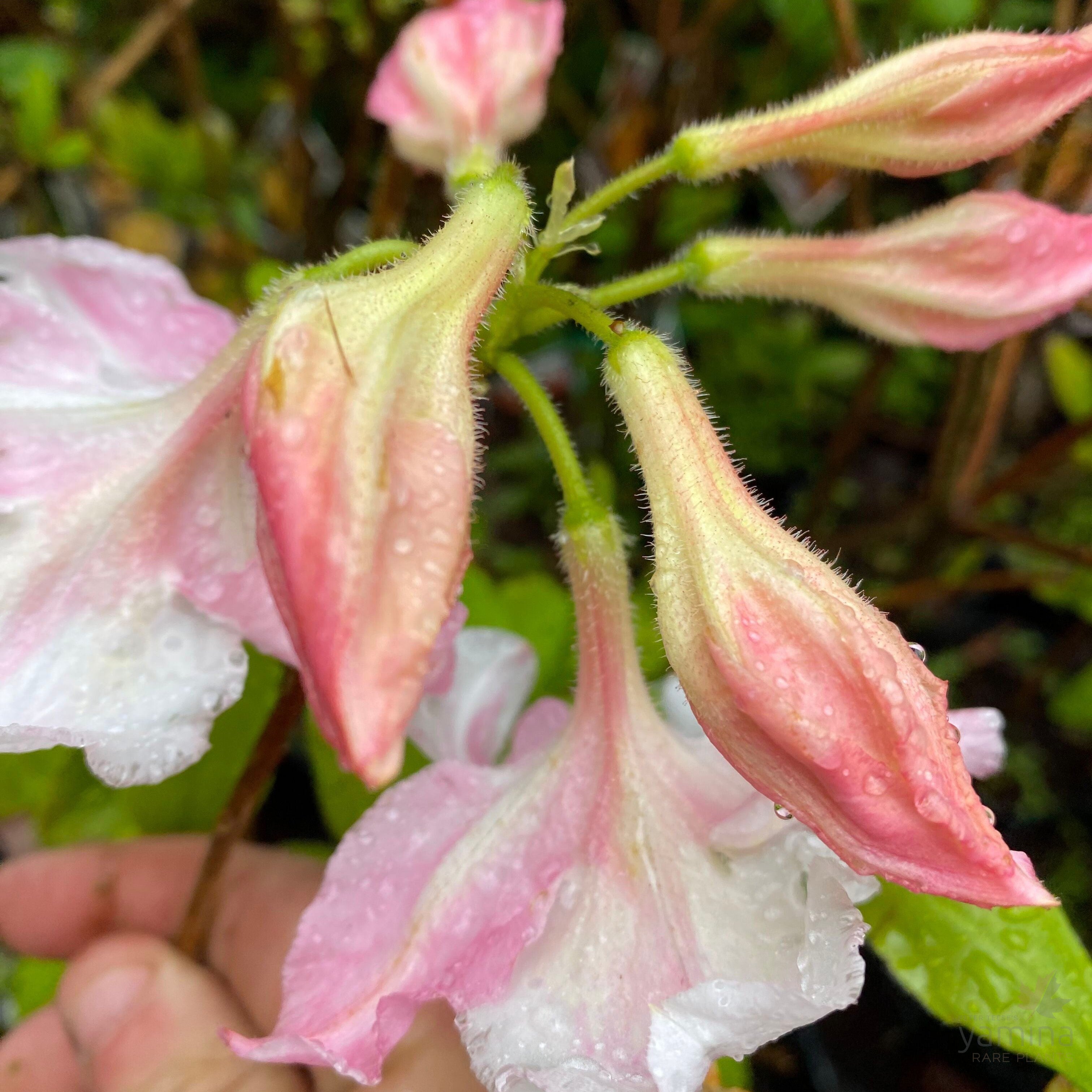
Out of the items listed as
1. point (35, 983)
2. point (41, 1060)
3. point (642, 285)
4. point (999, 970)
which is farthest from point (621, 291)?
point (35, 983)

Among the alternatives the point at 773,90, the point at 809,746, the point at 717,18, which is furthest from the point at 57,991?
A: the point at 773,90

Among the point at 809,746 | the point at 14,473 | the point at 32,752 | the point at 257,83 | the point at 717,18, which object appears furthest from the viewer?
the point at 257,83

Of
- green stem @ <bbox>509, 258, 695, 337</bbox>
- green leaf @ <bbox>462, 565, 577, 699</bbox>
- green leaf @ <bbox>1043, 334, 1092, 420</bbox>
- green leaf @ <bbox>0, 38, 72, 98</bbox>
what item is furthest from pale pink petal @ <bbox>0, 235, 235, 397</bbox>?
green leaf @ <bbox>1043, 334, 1092, 420</bbox>

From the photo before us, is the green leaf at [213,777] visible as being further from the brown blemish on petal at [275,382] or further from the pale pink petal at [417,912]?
the brown blemish on petal at [275,382]

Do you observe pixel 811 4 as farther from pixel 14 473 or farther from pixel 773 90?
pixel 14 473

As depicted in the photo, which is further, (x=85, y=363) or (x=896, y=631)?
(x=85, y=363)

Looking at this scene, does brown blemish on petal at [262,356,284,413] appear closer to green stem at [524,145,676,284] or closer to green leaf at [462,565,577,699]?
green stem at [524,145,676,284]
